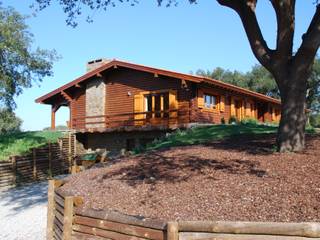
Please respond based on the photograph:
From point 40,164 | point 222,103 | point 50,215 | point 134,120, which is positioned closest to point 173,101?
point 134,120

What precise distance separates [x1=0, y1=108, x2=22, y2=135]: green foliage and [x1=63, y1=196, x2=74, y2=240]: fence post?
928 inches

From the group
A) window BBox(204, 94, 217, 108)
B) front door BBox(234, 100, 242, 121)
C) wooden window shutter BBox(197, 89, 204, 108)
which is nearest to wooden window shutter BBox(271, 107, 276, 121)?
front door BBox(234, 100, 242, 121)

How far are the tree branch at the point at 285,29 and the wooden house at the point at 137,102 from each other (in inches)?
485

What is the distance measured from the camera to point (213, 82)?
22.9 m

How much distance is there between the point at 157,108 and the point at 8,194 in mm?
11082

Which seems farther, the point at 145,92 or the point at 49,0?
the point at 145,92

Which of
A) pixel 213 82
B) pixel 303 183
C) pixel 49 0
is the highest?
pixel 49 0

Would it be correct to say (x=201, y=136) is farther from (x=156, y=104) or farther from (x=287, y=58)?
(x=156, y=104)

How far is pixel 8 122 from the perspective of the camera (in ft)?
118

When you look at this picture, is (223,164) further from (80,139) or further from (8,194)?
(80,139)

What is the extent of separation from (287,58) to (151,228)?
6.02m

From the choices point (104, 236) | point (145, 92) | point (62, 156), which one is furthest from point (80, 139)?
point (104, 236)

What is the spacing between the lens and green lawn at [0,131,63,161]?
21.5 metres

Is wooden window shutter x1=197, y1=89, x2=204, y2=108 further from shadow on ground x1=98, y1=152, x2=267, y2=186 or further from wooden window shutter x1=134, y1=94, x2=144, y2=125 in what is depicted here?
shadow on ground x1=98, y1=152, x2=267, y2=186
